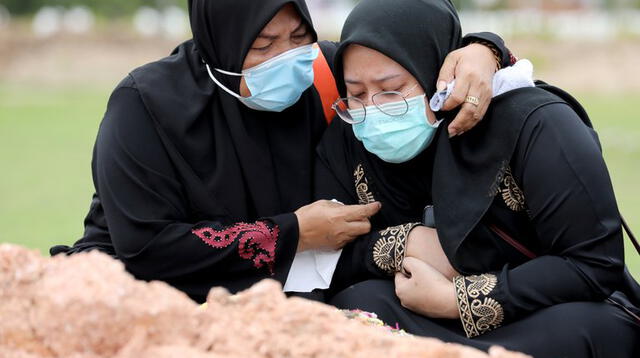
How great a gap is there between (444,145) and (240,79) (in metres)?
0.77

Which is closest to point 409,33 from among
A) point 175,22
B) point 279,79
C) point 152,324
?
point 279,79

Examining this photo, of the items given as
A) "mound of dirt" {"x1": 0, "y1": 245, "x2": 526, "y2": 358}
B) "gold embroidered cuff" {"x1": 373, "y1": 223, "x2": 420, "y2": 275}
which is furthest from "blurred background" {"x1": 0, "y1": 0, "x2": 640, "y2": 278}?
"mound of dirt" {"x1": 0, "y1": 245, "x2": 526, "y2": 358}

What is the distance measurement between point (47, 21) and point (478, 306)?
24142 mm

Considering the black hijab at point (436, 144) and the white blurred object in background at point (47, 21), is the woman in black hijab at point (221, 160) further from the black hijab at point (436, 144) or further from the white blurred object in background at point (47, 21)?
the white blurred object in background at point (47, 21)

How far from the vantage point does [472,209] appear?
2.62m

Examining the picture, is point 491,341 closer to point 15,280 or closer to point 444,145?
point 444,145

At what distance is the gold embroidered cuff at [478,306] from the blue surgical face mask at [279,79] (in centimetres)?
88

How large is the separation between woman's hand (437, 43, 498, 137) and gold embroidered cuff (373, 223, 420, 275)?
1.14 feet

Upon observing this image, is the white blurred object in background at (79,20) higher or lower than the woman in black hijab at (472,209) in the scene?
lower

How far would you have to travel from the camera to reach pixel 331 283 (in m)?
2.95

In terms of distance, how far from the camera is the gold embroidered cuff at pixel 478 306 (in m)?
2.54

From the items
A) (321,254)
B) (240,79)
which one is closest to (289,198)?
(321,254)

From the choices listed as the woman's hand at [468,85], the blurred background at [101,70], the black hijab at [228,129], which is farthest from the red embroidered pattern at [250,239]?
the blurred background at [101,70]

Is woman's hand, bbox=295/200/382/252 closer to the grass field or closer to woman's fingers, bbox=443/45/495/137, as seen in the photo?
woman's fingers, bbox=443/45/495/137
